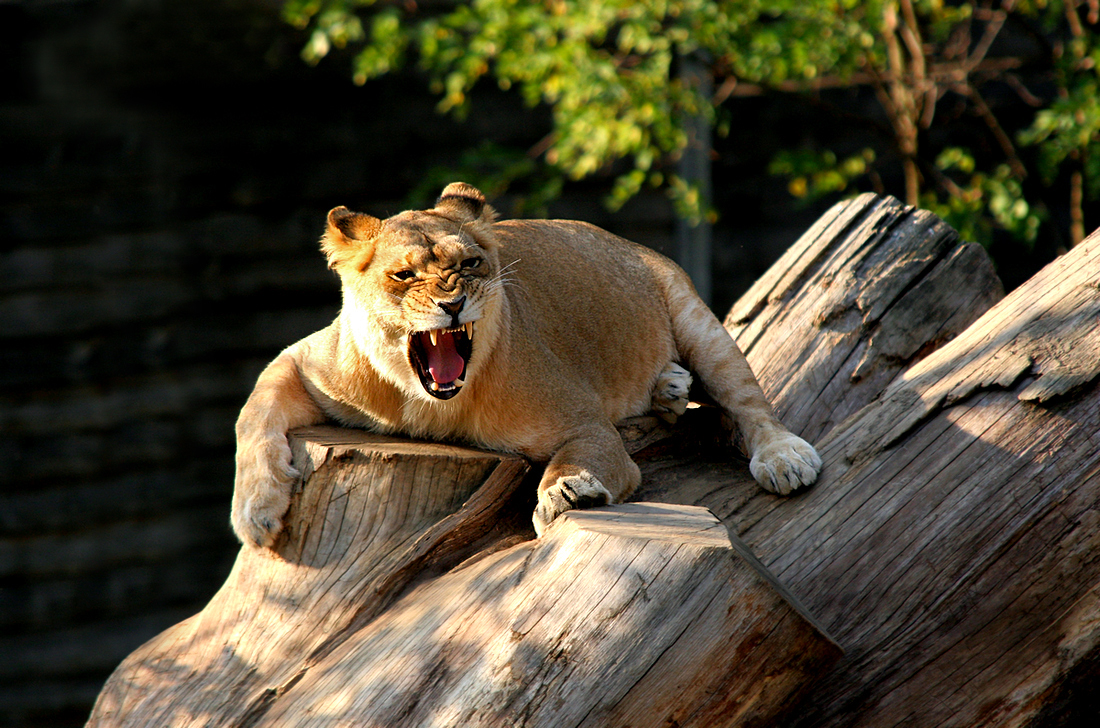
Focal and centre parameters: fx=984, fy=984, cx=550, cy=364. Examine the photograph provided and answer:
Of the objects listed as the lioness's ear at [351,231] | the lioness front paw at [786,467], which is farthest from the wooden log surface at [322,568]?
the lioness front paw at [786,467]

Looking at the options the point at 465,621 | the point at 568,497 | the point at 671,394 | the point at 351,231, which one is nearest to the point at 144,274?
the point at 351,231

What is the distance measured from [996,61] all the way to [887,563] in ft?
14.2

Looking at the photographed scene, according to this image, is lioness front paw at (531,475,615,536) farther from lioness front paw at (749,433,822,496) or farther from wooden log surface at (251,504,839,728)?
lioness front paw at (749,433,822,496)

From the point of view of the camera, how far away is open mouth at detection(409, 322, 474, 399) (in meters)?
3.11

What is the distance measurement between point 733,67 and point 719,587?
13.0 ft

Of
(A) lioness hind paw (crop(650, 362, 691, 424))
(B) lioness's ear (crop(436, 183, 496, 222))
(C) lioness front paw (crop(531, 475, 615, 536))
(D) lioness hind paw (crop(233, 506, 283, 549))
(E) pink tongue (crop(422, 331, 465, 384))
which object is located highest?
(B) lioness's ear (crop(436, 183, 496, 222))

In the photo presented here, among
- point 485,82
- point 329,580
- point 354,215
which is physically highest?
point 485,82

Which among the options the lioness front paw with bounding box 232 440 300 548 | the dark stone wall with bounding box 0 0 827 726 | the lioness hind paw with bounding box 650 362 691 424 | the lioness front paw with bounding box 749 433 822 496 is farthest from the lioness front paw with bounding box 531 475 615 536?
the dark stone wall with bounding box 0 0 827 726

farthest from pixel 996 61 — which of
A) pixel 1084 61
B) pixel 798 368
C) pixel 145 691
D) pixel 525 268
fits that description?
pixel 145 691

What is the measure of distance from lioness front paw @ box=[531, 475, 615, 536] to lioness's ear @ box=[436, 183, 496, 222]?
1.02 m

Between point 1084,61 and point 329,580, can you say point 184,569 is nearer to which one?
point 329,580

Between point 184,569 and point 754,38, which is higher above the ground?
point 754,38

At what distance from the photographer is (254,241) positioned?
19.5 ft

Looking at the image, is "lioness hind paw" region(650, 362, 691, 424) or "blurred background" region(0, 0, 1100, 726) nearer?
"lioness hind paw" region(650, 362, 691, 424)
